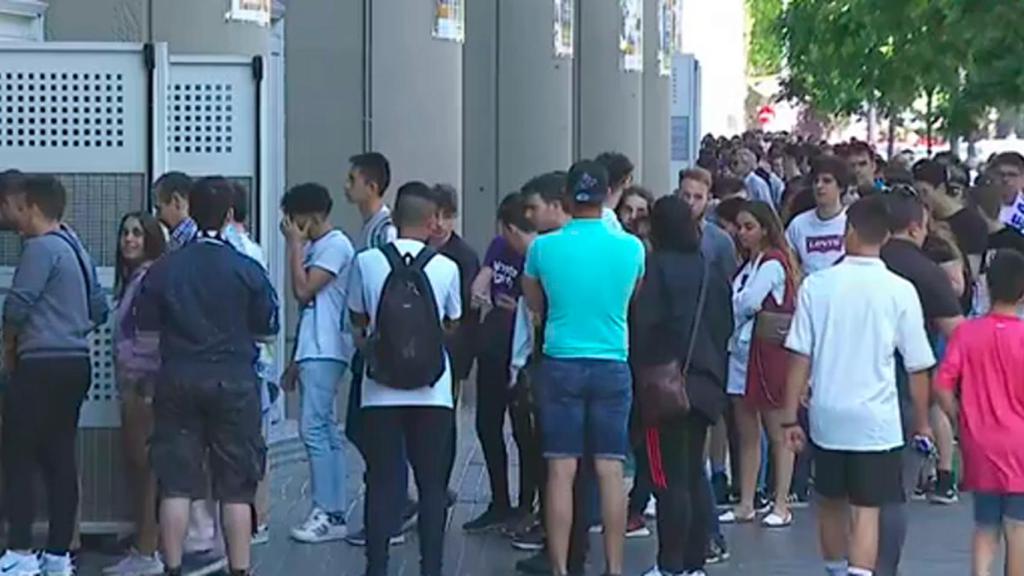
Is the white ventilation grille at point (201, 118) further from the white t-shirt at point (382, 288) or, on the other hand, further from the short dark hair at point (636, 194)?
the short dark hair at point (636, 194)

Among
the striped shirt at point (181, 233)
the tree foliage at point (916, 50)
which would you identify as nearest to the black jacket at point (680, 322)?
the striped shirt at point (181, 233)

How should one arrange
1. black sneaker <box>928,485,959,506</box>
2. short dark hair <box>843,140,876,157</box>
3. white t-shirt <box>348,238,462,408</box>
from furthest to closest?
1. short dark hair <box>843,140,876,157</box>
2. black sneaker <box>928,485,959,506</box>
3. white t-shirt <box>348,238,462,408</box>

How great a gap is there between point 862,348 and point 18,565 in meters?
3.99

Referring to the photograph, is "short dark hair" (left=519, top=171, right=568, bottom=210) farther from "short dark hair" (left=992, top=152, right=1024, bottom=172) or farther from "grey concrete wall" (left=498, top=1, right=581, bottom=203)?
"grey concrete wall" (left=498, top=1, right=581, bottom=203)

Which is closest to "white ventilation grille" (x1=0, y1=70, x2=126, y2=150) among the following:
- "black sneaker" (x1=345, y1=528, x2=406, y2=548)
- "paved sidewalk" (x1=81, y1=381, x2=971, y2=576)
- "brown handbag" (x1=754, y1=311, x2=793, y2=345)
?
"paved sidewalk" (x1=81, y1=381, x2=971, y2=576)

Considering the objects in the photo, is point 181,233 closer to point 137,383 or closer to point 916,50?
point 137,383

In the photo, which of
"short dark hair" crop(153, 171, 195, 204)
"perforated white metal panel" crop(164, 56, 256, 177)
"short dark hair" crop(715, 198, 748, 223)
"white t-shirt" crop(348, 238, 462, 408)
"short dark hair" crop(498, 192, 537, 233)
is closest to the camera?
"white t-shirt" crop(348, 238, 462, 408)

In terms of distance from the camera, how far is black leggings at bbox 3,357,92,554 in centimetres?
950

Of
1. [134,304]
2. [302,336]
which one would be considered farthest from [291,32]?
[134,304]

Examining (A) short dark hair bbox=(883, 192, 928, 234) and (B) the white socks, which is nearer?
(B) the white socks

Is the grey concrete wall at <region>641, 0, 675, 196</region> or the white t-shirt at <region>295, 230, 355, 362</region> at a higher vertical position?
the grey concrete wall at <region>641, 0, 675, 196</region>

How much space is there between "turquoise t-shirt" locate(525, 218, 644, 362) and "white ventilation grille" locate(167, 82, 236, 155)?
1794 millimetres

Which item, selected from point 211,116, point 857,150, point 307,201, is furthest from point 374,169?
point 857,150

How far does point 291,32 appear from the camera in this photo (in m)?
14.5
